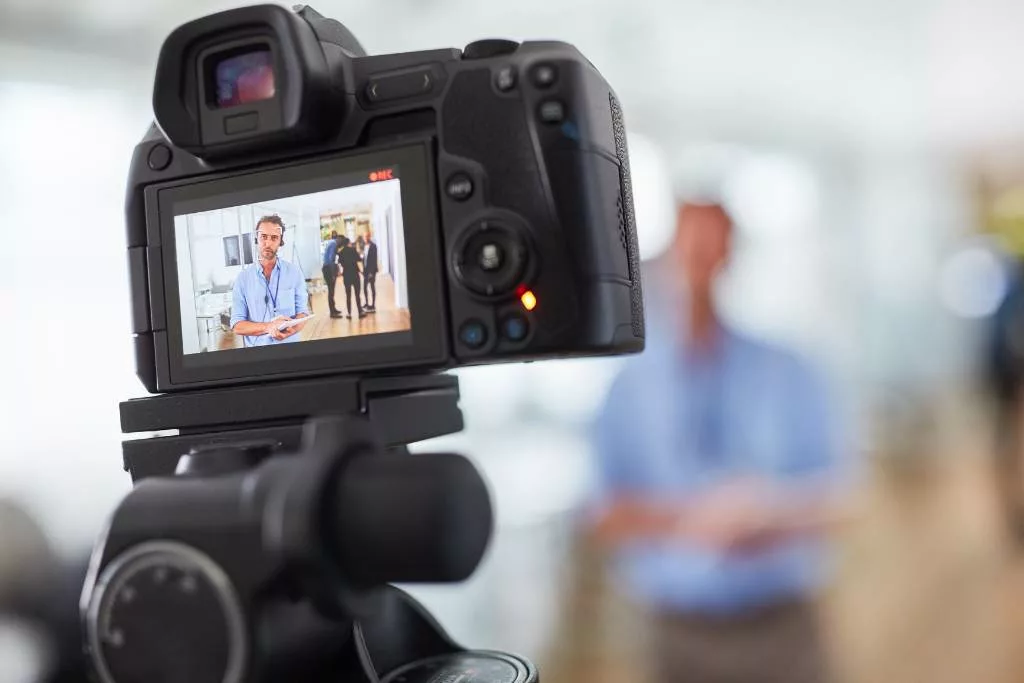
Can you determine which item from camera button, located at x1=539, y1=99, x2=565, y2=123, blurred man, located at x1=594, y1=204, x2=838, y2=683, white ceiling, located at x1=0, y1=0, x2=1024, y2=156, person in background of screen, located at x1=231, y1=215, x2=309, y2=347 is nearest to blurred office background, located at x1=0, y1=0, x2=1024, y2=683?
white ceiling, located at x1=0, y1=0, x2=1024, y2=156

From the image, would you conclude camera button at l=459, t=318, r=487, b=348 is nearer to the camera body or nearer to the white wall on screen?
the camera body

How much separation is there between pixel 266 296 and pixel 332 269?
0.22ft

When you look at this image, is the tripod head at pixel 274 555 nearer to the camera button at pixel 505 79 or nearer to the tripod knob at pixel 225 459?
the tripod knob at pixel 225 459

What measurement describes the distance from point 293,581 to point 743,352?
1577 mm

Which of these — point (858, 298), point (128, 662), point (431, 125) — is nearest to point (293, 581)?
point (128, 662)

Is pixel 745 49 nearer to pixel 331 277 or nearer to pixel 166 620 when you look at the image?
pixel 331 277

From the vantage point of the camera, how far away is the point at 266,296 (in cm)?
81

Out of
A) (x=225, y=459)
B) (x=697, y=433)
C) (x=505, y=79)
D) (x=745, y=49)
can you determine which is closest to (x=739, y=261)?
(x=697, y=433)

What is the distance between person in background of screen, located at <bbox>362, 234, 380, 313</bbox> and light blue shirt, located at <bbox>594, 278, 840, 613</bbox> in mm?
1297

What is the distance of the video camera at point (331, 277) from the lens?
619 millimetres

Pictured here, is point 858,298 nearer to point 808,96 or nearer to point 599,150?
point 808,96

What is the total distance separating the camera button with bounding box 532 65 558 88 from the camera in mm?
719

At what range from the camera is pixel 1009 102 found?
5.67 m

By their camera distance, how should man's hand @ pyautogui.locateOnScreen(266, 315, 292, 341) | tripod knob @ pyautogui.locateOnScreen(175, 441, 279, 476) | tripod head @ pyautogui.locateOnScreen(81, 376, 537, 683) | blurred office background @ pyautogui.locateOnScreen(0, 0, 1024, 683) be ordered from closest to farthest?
tripod head @ pyautogui.locateOnScreen(81, 376, 537, 683) → tripod knob @ pyautogui.locateOnScreen(175, 441, 279, 476) → man's hand @ pyautogui.locateOnScreen(266, 315, 292, 341) → blurred office background @ pyautogui.locateOnScreen(0, 0, 1024, 683)
